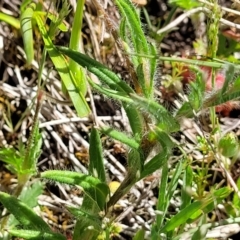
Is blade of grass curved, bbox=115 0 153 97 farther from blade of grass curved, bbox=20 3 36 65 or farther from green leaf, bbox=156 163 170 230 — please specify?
blade of grass curved, bbox=20 3 36 65

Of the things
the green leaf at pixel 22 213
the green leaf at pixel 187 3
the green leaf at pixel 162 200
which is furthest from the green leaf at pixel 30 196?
the green leaf at pixel 187 3

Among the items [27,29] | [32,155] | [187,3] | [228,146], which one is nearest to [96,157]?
[32,155]

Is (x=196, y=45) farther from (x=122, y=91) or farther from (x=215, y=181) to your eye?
(x=122, y=91)

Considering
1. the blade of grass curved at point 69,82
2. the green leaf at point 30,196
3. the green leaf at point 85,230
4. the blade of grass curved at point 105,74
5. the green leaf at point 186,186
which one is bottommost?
the green leaf at point 30,196

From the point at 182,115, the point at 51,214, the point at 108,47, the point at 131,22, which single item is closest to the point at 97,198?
the point at 182,115

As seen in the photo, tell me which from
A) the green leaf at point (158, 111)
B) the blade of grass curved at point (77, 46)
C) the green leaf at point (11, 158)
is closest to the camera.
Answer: the green leaf at point (158, 111)

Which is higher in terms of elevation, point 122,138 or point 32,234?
point 122,138

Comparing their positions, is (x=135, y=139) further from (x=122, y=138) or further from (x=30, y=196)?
(x=30, y=196)

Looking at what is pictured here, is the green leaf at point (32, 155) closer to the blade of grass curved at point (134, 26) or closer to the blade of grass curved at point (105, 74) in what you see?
the blade of grass curved at point (105, 74)

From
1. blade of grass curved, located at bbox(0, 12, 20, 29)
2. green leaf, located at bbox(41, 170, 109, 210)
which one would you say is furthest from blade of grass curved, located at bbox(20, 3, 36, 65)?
green leaf, located at bbox(41, 170, 109, 210)
